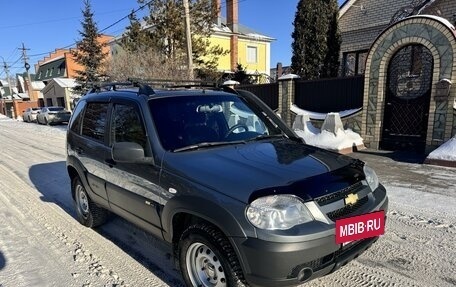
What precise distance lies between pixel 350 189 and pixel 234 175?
923 millimetres

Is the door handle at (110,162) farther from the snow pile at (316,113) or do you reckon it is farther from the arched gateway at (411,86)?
the snow pile at (316,113)

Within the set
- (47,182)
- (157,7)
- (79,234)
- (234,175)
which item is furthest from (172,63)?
(234,175)

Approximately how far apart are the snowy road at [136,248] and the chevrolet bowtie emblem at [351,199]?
892 mm

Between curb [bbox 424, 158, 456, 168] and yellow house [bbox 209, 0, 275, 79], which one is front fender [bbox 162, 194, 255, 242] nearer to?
curb [bbox 424, 158, 456, 168]

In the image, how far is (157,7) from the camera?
20.5m

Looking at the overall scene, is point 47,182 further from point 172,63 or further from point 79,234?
point 172,63

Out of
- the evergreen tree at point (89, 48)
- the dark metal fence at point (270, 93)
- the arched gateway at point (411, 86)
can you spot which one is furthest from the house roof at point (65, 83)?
the arched gateway at point (411, 86)

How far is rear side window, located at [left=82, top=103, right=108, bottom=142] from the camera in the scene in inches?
155

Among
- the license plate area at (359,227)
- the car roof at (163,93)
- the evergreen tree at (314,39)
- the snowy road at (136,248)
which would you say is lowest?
the snowy road at (136,248)

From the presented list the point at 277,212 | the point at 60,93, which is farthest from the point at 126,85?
the point at 60,93

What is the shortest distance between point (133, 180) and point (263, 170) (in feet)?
4.68

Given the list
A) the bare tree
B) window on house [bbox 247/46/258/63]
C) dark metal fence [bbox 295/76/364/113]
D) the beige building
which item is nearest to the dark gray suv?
dark metal fence [bbox 295/76/364/113]

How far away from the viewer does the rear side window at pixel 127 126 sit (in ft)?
10.7

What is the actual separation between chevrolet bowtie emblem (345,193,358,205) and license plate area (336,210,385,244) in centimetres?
12
